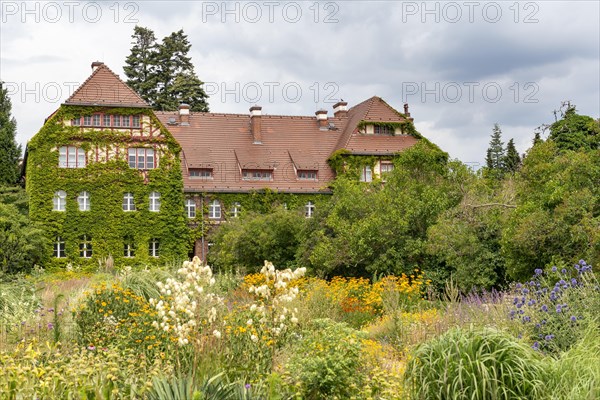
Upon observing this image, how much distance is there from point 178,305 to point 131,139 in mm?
33313

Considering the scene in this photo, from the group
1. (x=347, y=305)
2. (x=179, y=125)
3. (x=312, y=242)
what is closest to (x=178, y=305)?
(x=347, y=305)

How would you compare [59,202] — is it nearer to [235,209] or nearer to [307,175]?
[235,209]

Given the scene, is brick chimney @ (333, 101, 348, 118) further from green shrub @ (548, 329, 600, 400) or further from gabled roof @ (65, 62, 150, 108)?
green shrub @ (548, 329, 600, 400)

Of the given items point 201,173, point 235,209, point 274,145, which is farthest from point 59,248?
point 274,145

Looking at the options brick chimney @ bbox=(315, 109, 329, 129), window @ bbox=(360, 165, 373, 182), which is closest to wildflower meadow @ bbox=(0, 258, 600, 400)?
window @ bbox=(360, 165, 373, 182)

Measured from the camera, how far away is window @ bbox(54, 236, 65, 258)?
4028 cm

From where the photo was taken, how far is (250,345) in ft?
32.4

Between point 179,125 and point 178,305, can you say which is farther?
point 179,125

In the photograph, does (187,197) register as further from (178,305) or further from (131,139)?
(178,305)

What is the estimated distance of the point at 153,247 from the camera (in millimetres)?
41938

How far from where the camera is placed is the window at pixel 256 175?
1721 inches

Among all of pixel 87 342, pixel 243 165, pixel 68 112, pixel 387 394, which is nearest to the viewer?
pixel 387 394

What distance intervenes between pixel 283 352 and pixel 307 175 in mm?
34807

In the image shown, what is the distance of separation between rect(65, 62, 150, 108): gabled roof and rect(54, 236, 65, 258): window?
6927 millimetres
